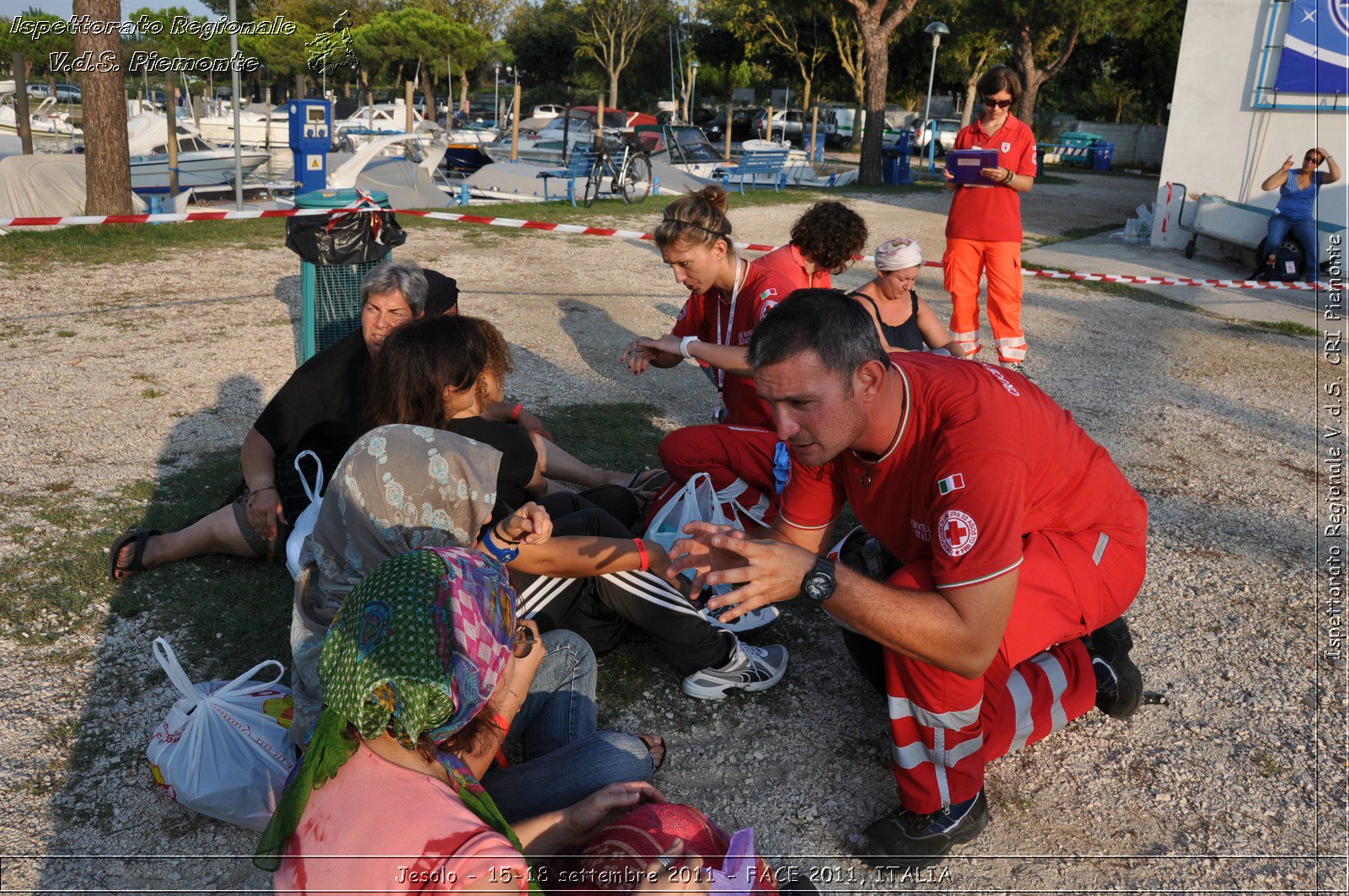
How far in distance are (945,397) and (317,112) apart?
18178 millimetres

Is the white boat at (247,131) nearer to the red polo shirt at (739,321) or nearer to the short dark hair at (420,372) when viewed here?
the red polo shirt at (739,321)

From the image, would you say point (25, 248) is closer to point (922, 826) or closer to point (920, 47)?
point (922, 826)

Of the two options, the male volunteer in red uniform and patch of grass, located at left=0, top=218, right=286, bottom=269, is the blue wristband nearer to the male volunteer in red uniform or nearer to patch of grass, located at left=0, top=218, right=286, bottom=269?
the male volunteer in red uniform

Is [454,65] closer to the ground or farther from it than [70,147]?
farther from it

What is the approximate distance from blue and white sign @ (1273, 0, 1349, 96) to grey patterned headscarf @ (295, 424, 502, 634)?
1510cm

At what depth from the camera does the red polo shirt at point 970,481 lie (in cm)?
224

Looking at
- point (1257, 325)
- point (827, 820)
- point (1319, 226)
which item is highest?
point (1319, 226)

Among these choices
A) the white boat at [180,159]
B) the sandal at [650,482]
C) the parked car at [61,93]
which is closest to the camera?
the sandal at [650,482]

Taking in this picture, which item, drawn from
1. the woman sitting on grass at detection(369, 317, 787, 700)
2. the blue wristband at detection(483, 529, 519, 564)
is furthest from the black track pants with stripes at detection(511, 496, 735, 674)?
the blue wristband at detection(483, 529, 519, 564)

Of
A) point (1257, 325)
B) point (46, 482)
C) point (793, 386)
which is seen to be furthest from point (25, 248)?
point (1257, 325)

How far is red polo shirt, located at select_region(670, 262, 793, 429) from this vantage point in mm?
4258

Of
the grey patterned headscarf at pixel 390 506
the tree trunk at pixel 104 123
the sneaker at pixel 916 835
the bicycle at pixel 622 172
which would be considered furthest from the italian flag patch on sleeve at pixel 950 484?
the bicycle at pixel 622 172

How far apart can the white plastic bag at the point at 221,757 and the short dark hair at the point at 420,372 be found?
0.92 meters

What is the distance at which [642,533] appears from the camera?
382 centimetres
